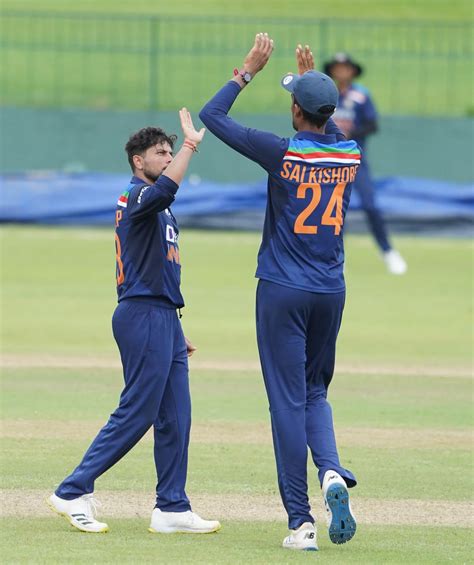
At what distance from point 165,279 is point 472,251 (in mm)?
14432

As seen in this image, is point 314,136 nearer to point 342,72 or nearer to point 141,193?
point 141,193

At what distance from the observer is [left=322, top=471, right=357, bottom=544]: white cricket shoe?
689cm

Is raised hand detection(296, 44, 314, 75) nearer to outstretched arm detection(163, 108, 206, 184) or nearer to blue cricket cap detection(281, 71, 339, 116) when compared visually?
blue cricket cap detection(281, 71, 339, 116)

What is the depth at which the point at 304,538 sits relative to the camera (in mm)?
7156

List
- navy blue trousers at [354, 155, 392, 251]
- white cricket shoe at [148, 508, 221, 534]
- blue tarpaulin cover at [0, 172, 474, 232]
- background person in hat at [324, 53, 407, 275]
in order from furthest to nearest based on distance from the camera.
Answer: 1. blue tarpaulin cover at [0, 172, 474, 232]
2. background person in hat at [324, 53, 407, 275]
3. navy blue trousers at [354, 155, 392, 251]
4. white cricket shoe at [148, 508, 221, 534]

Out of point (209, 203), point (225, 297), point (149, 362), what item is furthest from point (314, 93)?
point (209, 203)

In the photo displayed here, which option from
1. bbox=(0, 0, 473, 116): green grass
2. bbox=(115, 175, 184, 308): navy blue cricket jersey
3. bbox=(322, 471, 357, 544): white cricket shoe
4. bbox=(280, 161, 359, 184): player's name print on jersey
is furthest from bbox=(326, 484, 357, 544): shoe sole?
bbox=(0, 0, 473, 116): green grass

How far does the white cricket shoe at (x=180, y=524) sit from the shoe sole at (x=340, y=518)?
824mm

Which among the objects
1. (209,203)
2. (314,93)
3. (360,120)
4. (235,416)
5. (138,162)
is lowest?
(209,203)

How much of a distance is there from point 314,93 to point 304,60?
685mm

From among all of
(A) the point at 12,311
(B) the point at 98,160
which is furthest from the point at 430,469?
(B) the point at 98,160

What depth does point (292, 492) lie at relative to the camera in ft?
23.8

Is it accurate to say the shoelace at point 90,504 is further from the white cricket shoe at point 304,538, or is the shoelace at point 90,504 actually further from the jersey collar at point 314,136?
the jersey collar at point 314,136

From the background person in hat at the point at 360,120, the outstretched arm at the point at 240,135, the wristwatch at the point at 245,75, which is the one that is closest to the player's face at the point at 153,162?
the outstretched arm at the point at 240,135
